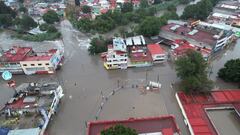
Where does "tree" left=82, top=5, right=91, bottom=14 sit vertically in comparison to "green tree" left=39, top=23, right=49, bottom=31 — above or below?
above

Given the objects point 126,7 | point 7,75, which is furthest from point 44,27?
point 126,7

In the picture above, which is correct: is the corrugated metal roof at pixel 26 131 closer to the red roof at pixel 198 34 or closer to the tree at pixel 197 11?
the red roof at pixel 198 34

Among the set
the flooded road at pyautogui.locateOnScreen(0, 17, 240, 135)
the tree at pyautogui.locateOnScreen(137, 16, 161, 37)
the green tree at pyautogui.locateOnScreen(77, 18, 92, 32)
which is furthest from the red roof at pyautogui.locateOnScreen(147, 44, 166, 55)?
the green tree at pyautogui.locateOnScreen(77, 18, 92, 32)

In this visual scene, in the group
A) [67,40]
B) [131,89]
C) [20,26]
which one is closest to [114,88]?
[131,89]

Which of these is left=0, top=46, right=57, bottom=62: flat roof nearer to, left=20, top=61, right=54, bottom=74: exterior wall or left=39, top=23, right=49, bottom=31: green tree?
left=20, top=61, right=54, bottom=74: exterior wall

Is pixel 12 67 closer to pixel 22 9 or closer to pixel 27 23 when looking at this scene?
pixel 27 23

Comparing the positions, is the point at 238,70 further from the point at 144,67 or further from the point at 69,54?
the point at 69,54
